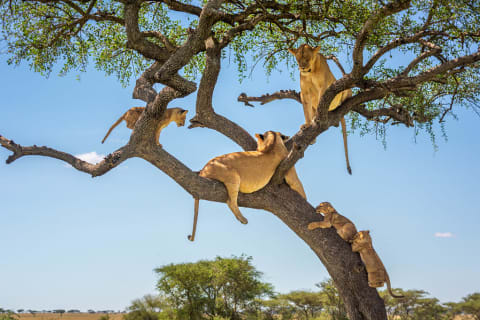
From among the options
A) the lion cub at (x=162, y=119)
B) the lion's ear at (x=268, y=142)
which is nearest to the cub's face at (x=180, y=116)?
the lion cub at (x=162, y=119)

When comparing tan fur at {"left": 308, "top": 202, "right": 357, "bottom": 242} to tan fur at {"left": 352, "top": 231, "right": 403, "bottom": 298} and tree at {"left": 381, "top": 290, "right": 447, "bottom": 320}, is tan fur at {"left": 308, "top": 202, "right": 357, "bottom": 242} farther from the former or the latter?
tree at {"left": 381, "top": 290, "right": 447, "bottom": 320}

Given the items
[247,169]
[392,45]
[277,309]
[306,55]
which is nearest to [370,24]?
[392,45]

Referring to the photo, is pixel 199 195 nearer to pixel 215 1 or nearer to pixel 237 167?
pixel 237 167

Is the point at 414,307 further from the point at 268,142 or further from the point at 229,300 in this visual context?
the point at 268,142

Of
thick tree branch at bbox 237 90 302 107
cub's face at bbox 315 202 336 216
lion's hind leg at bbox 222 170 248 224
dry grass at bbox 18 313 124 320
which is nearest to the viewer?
lion's hind leg at bbox 222 170 248 224

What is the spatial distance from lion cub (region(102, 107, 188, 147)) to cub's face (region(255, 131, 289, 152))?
1.16m

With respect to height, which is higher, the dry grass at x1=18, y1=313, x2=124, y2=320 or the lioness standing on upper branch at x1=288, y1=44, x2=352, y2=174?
the lioness standing on upper branch at x1=288, y1=44, x2=352, y2=174

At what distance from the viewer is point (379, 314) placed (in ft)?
20.5

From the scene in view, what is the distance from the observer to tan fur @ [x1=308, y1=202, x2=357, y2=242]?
6.54 m

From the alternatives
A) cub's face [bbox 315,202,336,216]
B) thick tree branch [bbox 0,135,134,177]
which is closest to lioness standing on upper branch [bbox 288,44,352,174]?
cub's face [bbox 315,202,336,216]

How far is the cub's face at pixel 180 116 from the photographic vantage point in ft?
22.8

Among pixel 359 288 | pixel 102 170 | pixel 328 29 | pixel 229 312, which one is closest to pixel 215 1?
pixel 102 170

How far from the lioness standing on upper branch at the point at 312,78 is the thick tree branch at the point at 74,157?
2.72 meters

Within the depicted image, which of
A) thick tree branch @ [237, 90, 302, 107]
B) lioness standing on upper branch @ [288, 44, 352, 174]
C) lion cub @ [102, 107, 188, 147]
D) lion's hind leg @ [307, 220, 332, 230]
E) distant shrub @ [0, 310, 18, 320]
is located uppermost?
thick tree branch @ [237, 90, 302, 107]
